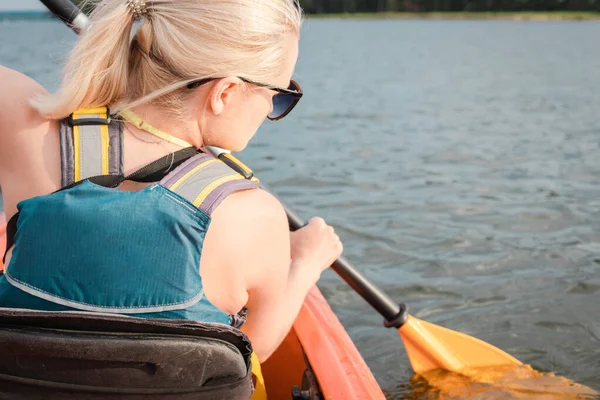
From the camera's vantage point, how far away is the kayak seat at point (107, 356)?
Answer: 4.14ft

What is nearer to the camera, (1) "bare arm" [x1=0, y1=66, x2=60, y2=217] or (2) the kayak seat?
(2) the kayak seat

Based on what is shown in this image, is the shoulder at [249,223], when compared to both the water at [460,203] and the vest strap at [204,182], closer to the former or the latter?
the vest strap at [204,182]

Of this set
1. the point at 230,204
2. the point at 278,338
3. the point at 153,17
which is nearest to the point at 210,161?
the point at 230,204

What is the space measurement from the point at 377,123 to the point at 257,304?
9524 mm

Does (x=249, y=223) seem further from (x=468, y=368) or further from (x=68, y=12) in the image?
(x=468, y=368)

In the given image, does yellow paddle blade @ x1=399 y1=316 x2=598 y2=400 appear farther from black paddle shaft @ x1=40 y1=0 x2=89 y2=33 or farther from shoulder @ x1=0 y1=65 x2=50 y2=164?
shoulder @ x1=0 y1=65 x2=50 y2=164

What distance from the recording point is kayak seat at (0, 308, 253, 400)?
4.14 ft

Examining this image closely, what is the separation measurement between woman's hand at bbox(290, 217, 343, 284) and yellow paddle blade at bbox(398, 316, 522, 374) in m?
1.30

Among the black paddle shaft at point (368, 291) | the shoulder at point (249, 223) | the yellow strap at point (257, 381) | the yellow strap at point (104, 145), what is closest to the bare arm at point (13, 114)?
the yellow strap at point (104, 145)

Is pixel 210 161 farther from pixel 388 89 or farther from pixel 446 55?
pixel 446 55

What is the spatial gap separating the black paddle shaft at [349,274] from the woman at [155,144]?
3.21 ft

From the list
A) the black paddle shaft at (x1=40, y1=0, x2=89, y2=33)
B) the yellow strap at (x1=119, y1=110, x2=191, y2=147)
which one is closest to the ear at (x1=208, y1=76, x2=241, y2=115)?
the yellow strap at (x1=119, y1=110, x2=191, y2=147)

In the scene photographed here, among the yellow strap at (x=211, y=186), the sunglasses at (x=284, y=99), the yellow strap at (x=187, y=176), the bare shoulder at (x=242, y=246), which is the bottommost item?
the bare shoulder at (x=242, y=246)

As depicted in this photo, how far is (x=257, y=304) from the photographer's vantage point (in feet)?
5.30
